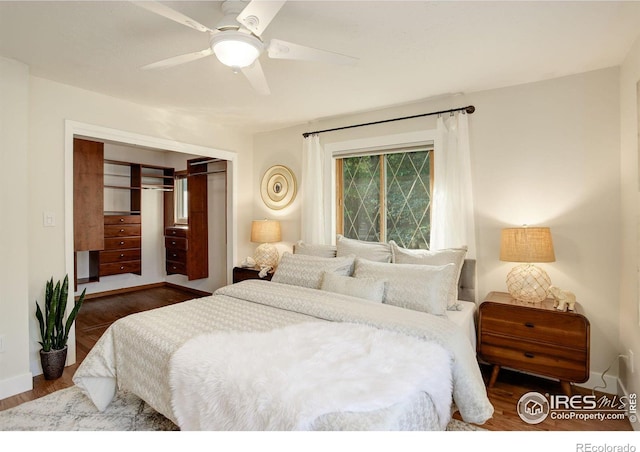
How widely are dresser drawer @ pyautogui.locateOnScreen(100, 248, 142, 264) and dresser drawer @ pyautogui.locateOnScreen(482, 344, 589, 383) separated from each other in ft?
16.9

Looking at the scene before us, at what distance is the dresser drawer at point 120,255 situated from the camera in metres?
5.00

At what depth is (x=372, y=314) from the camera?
2082mm

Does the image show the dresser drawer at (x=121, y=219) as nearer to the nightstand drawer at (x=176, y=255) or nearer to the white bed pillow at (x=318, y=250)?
the nightstand drawer at (x=176, y=255)

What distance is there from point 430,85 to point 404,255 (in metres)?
1.49

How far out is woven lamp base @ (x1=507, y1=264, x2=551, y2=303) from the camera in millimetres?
2488

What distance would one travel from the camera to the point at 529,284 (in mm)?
2512

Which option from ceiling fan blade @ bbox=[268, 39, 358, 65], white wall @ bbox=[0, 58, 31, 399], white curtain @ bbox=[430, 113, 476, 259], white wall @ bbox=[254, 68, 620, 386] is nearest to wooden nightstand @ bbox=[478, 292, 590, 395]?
white wall @ bbox=[254, 68, 620, 386]

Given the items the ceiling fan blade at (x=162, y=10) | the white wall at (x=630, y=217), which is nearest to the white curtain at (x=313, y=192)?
the ceiling fan blade at (x=162, y=10)

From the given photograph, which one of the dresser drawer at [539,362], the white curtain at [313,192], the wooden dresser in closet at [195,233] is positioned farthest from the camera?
the wooden dresser in closet at [195,233]

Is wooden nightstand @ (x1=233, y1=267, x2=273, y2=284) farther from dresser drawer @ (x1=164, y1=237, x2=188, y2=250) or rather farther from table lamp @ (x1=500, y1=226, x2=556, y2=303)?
table lamp @ (x1=500, y1=226, x2=556, y2=303)

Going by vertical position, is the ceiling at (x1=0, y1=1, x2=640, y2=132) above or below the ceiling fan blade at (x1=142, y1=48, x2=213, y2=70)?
above

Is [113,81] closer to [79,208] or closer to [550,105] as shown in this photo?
[79,208]

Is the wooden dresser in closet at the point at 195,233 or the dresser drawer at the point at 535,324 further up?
the wooden dresser in closet at the point at 195,233

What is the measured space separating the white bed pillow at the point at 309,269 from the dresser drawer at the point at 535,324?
115 centimetres
